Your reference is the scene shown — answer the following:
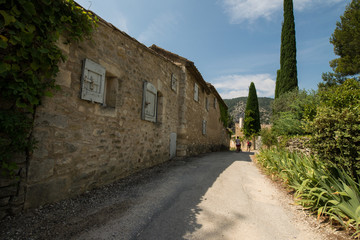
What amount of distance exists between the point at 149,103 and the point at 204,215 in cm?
405

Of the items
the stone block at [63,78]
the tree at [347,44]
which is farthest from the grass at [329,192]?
the tree at [347,44]

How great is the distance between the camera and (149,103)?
609 cm

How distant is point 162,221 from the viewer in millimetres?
2740

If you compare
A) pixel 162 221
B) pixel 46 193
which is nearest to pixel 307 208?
pixel 162 221

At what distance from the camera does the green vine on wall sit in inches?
90.2

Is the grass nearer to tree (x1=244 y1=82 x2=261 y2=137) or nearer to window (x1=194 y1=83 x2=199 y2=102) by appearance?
window (x1=194 y1=83 x2=199 y2=102)

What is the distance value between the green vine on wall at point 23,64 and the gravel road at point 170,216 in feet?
3.02

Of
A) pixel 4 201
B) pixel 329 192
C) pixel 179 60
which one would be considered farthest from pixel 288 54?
pixel 4 201

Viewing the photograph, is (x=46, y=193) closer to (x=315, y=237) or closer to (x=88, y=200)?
(x=88, y=200)

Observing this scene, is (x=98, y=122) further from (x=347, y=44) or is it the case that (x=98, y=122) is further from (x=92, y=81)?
(x=347, y=44)

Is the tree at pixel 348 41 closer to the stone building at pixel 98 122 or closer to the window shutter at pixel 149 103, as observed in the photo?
the stone building at pixel 98 122

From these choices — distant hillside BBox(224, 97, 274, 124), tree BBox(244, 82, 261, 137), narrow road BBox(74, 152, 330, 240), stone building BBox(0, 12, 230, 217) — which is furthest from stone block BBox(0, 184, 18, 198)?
distant hillside BBox(224, 97, 274, 124)

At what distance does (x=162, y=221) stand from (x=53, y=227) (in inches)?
58.5

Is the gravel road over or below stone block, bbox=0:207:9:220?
below
